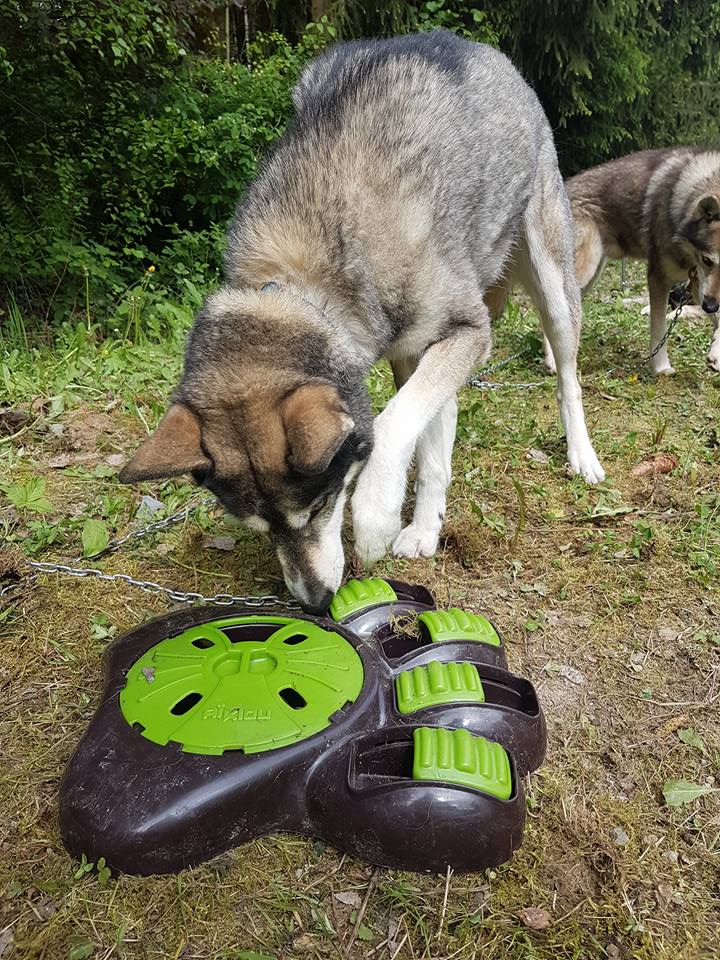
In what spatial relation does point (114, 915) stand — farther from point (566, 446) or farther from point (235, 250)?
point (566, 446)

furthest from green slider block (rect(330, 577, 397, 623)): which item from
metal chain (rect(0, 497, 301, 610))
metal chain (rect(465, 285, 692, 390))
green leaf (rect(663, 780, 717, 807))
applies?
metal chain (rect(465, 285, 692, 390))

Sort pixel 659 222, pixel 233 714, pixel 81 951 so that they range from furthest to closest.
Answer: pixel 659 222 → pixel 233 714 → pixel 81 951

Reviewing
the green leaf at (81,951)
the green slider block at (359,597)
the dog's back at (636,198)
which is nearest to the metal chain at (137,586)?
the green slider block at (359,597)

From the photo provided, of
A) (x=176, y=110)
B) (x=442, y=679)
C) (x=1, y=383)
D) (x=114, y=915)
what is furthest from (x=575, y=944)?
(x=176, y=110)

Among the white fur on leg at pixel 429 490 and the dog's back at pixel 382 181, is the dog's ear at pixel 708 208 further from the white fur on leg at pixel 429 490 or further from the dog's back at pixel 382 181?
the white fur on leg at pixel 429 490

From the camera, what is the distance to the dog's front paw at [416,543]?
3.15 metres

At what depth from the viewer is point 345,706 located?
Result: 179 centimetres

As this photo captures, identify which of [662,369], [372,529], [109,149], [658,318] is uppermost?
[109,149]

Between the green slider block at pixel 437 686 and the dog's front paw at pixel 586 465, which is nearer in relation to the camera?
the green slider block at pixel 437 686

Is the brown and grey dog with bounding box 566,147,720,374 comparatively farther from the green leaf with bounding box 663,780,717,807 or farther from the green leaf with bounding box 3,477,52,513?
the green leaf with bounding box 3,477,52,513

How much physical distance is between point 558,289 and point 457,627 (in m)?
2.77

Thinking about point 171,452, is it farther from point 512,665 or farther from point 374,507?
point 512,665

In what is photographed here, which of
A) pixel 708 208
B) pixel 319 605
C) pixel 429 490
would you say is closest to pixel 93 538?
pixel 319 605

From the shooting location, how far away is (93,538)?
3000 mm
